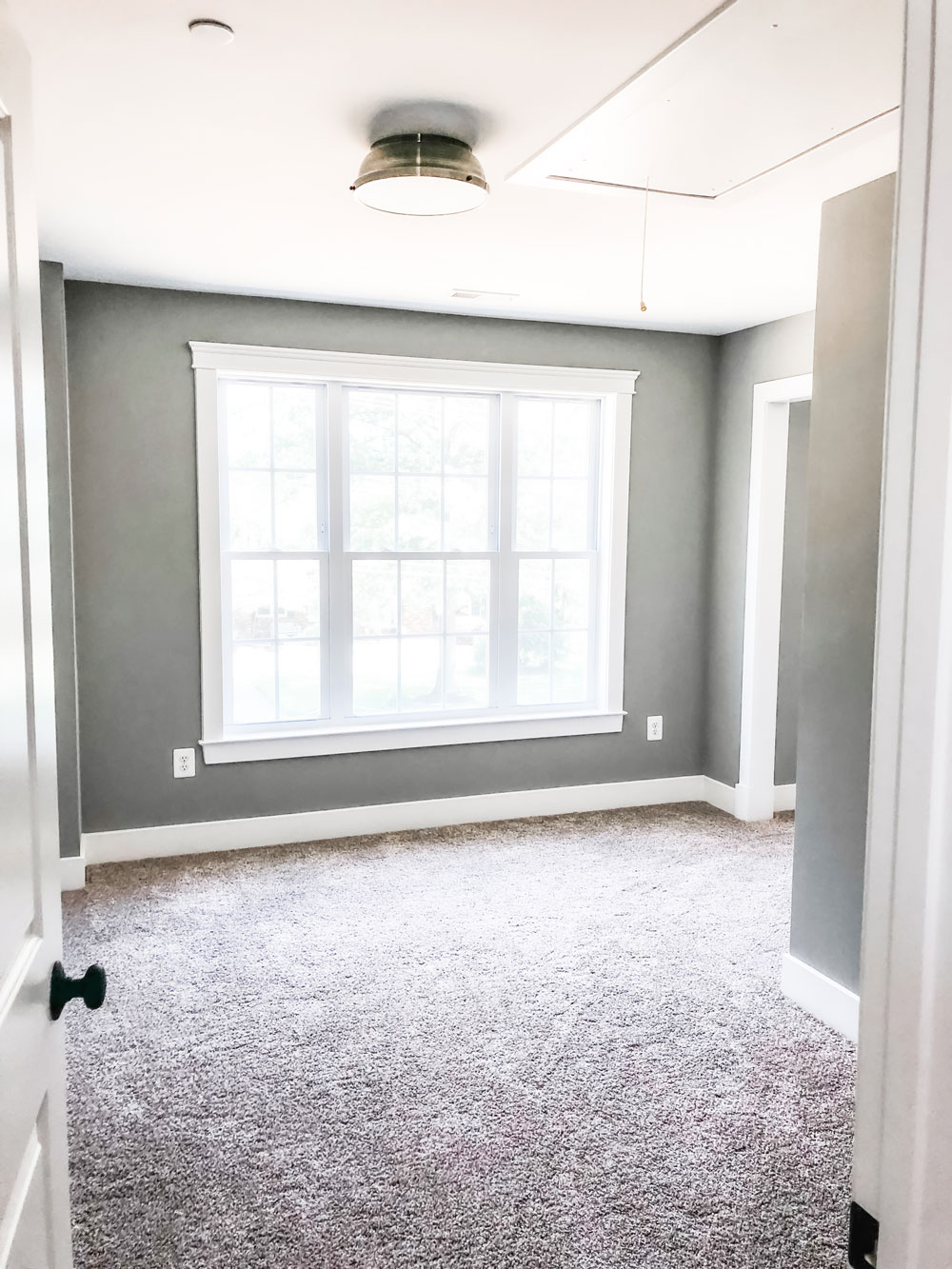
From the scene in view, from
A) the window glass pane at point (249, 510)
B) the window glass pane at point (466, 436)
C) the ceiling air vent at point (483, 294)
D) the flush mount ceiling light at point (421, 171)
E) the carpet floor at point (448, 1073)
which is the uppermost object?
the ceiling air vent at point (483, 294)

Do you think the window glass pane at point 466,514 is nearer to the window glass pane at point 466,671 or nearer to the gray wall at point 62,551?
the window glass pane at point 466,671

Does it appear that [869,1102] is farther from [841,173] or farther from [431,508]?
[431,508]

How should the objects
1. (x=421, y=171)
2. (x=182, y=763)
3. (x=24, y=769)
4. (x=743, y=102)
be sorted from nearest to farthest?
(x=24, y=769) < (x=743, y=102) < (x=421, y=171) < (x=182, y=763)

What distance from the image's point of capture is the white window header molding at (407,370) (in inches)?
168

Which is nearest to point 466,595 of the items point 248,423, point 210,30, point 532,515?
point 532,515

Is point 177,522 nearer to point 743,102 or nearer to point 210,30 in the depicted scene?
point 210,30

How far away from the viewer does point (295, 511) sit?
14.9 feet

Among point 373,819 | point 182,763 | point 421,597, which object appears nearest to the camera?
point 182,763

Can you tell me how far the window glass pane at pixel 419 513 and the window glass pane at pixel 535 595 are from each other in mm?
519

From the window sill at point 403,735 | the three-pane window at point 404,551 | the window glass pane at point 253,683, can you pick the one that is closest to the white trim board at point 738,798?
the window sill at point 403,735

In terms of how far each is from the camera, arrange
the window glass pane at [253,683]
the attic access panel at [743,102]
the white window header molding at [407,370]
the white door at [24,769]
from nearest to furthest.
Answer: the white door at [24,769]
the attic access panel at [743,102]
the white window header molding at [407,370]
the window glass pane at [253,683]

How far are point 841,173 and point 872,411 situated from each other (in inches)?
26.2

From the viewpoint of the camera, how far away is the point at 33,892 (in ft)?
3.60

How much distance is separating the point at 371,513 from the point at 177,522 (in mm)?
923
